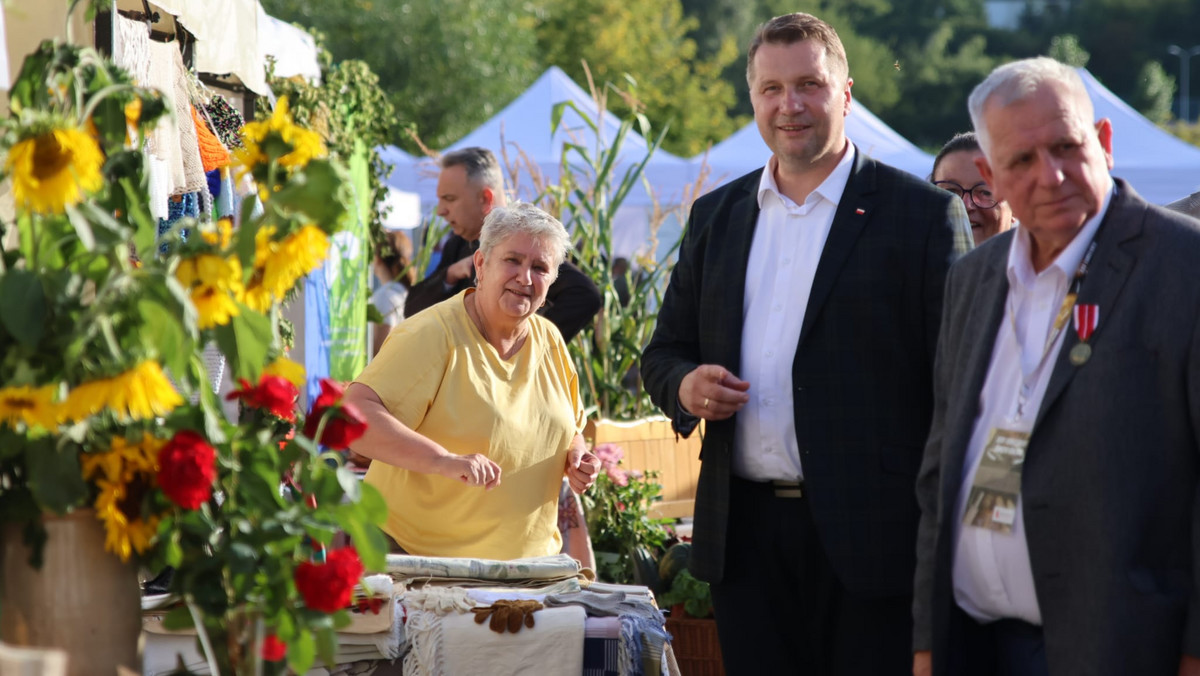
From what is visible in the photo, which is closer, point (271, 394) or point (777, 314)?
point (271, 394)

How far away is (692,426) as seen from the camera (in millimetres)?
2711

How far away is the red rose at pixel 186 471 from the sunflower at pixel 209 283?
0.47ft

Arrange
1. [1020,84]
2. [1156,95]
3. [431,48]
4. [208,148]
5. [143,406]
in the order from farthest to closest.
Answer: [1156,95]
[431,48]
[208,148]
[1020,84]
[143,406]

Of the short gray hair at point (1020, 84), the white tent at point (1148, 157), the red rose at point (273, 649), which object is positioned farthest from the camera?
the white tent at point (1148, 157)

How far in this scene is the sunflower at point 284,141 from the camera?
5.23 ft

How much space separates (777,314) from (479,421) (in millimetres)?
892

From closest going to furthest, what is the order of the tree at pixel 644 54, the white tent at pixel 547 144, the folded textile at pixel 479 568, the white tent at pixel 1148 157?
the folded textile at pixel 479 568 < the white tent at pixel 1148 157 < the white tent at pixel 547 144 < the tree at pixel 644 54

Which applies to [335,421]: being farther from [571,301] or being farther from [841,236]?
[571,301]

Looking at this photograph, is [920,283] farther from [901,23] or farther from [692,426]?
[901,23]

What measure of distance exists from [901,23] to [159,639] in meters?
60.4

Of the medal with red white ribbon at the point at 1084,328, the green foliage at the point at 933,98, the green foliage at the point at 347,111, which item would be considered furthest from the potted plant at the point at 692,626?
the green foliage at the point at 933,98

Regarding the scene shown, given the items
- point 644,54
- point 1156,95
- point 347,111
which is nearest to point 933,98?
point 1156,95

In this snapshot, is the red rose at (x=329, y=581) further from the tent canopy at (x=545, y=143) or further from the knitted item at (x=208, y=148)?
the tent canopy at (x=545, y=143)

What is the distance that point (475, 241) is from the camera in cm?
471
